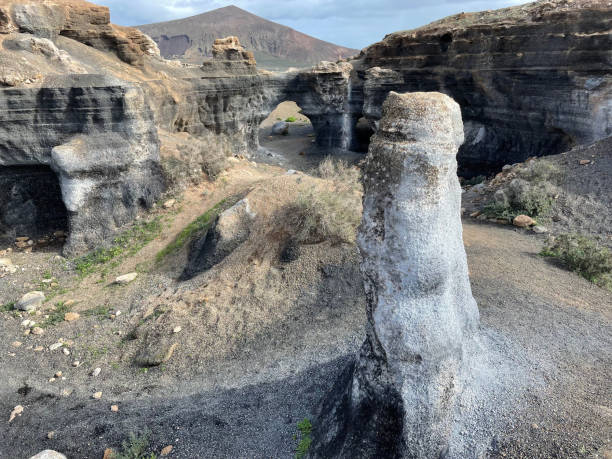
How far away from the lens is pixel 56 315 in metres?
7.57

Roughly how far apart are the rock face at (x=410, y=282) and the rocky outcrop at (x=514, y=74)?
433 inches

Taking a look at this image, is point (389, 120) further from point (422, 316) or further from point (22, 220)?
point (22, 220)

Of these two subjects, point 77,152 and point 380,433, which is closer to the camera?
point 380,433

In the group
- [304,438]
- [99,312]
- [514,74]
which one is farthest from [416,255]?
[514,74]

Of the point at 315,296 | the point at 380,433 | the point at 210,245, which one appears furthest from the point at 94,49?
the point at 380,433

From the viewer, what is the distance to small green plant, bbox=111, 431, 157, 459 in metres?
4.48

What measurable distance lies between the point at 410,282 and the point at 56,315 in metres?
6.74

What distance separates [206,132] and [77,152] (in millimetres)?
6642

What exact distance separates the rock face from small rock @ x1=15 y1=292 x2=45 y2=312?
655 cm

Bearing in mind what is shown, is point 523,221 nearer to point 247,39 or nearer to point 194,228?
point 194,228

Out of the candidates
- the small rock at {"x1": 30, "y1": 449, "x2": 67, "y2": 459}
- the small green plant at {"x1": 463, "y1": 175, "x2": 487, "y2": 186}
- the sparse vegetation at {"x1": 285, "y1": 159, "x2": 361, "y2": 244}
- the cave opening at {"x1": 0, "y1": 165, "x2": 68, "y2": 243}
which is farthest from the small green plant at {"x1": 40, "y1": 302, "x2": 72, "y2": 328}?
the small green plant at {"x1": 463, "y1": 175, "x2": 487, "y2": 186}

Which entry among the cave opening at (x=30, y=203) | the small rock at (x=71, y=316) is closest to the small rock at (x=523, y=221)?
the small rock at (x=71, y=316)

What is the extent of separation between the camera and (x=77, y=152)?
923 centimetres

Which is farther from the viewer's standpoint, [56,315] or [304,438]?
[56,315]
